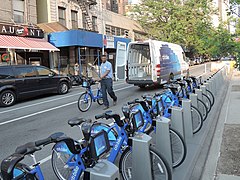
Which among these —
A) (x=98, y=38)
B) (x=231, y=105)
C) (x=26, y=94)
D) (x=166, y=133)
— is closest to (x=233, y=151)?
(x=166, y=133)

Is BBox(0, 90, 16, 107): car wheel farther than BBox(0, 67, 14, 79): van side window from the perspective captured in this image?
No

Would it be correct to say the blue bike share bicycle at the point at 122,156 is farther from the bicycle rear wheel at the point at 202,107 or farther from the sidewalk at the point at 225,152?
the bicycle rear wheel at the point at 202,107

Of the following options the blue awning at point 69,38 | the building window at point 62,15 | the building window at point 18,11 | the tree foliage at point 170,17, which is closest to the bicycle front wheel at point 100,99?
the blue awning at point 69,38

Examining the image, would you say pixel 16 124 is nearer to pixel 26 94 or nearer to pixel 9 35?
pixel 26 94

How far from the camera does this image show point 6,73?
10.6 m

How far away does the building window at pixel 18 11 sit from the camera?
699 inches

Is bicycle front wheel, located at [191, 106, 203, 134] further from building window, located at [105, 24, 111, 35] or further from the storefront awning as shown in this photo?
building window, located at [105, 24, 111, 35]

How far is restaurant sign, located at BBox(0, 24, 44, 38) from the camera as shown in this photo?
614 inches

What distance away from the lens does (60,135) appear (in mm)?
2811

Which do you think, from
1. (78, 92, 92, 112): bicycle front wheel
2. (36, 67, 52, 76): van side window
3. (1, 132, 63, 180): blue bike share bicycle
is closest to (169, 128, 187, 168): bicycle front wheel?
(1, 132, 63, 180): blue bike share bicycle

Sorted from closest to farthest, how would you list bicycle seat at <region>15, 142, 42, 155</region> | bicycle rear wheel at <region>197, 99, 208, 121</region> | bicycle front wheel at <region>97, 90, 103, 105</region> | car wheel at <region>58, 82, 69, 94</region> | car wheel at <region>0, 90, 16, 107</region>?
bicycle seat at <region>15, 142, 42, 155</region>, bicycle rear wheel at <region>197, 99, 208, 121</region>, bicycle front wheel at <region>97, 90, 103, 105</region>, car wheel at <region>0, 90, 16, 107</region>, car wheel at <region>58, 82, 69, 94</region>

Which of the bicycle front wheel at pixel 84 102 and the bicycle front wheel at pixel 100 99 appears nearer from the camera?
the bicycle front wheel at pixel 84 102

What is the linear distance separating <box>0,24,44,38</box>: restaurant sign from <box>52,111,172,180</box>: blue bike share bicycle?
14316 mm

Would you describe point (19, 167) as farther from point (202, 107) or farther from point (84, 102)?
point (84, 102)
